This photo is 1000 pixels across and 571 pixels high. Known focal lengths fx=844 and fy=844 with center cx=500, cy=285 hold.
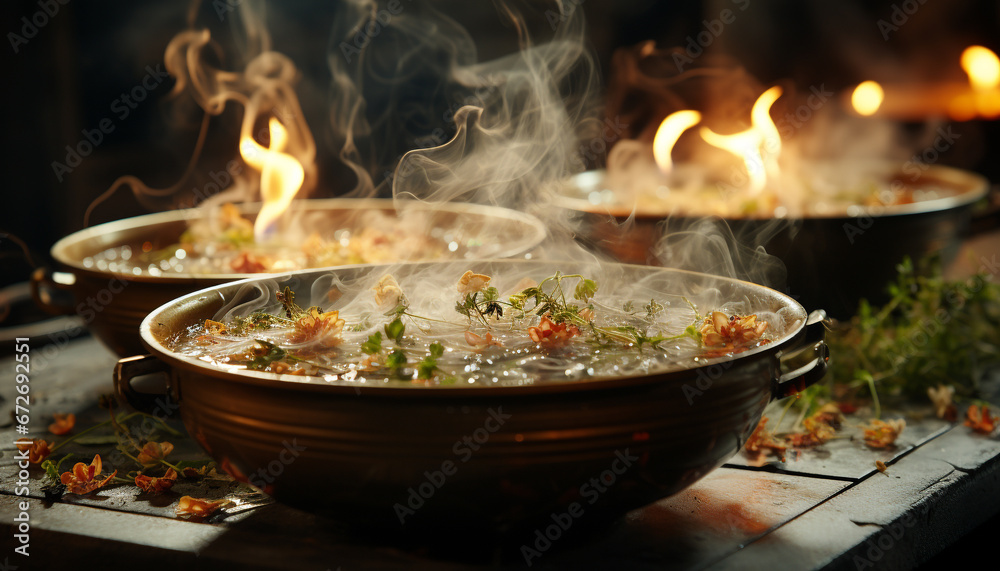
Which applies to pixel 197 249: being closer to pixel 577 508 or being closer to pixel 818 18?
pixel 577 508

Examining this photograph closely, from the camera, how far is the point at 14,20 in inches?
237

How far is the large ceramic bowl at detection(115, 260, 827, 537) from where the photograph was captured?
54.0 inches

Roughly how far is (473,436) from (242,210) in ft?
7.68

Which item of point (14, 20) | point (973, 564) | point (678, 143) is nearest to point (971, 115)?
point (678, 143)

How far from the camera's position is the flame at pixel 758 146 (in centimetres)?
363

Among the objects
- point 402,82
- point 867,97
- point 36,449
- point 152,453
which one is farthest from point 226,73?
point 152,453

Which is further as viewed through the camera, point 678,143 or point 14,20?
Answer: point 678,143

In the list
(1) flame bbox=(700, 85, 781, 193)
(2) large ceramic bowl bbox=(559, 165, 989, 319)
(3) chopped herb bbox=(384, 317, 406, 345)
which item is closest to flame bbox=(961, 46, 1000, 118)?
(1) flame bbox=(700, 85, 781, 193)

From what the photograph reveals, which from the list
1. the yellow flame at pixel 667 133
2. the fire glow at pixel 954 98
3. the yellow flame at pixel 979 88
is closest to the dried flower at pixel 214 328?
the yellow flame at pixel 667 133

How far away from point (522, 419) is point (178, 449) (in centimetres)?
133

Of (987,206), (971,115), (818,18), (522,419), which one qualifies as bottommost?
(522,419)

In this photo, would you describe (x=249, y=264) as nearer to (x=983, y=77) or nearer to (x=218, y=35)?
(x=218, y=35)

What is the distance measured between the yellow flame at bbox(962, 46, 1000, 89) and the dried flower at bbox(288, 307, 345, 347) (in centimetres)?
513

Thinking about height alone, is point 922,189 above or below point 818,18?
below
